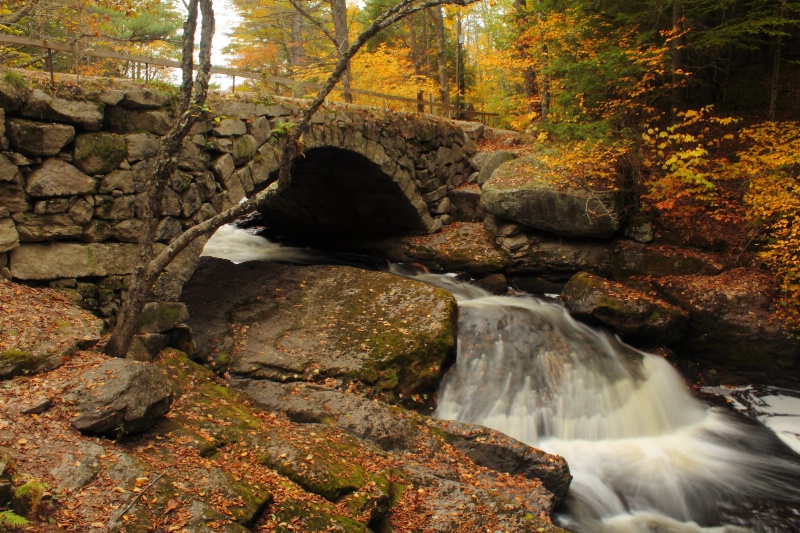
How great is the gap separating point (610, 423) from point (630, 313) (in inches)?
105

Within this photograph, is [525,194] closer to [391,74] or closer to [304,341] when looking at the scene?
[304,341]

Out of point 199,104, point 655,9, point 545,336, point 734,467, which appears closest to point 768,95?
point 655,9

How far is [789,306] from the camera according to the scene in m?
9.76

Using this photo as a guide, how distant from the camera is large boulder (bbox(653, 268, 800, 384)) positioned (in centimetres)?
985


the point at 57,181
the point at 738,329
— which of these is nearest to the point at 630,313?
the point at 738,329

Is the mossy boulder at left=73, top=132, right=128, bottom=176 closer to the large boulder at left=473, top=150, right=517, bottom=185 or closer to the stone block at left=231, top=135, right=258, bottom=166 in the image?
the stone block at left=231, top=135, right=258, bottom=166

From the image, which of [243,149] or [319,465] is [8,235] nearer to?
[243,149]

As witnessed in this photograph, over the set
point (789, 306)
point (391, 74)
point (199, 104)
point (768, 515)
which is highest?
point (391, 74)

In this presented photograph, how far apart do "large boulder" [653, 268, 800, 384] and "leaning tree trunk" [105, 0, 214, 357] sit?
959 centimetres

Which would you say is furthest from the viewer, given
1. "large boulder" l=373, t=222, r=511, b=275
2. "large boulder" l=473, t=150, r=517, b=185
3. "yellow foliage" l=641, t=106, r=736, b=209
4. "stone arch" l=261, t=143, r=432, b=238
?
"large boulder" l=473, t=150, r=517, b=185

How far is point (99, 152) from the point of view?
7105mm

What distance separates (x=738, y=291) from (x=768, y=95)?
540cm

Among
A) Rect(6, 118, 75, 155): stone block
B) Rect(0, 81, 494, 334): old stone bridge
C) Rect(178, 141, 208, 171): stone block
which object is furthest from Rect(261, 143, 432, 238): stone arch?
Rect(6, 118, 75, 155): stone block

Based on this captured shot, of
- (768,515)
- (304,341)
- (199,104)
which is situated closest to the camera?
(199,104)
